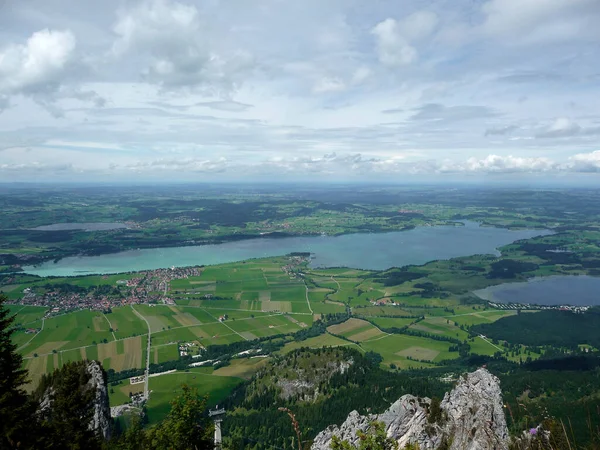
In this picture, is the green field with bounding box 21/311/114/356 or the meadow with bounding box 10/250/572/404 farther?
the green field with bounding box 21/311/114/356

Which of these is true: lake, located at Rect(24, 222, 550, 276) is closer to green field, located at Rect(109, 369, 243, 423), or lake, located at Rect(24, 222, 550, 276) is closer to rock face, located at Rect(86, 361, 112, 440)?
green field, located at Rect(109, 369, 243, 423)

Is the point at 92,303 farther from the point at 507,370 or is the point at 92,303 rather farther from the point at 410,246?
the point at 410,246

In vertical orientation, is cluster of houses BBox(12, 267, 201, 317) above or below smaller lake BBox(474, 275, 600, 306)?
above

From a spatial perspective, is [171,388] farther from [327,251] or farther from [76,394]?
[327,251]

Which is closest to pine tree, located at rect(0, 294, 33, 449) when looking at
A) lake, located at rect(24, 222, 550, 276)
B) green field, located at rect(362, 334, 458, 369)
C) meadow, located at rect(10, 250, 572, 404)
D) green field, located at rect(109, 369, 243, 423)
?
green field, located at rect(109, 369, 243, 423)

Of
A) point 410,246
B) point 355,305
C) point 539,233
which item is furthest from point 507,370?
point 539,233

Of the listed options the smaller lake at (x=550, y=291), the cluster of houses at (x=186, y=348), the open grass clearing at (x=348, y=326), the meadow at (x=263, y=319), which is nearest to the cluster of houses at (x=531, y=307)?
the smaller lake at (x=550, y=291)

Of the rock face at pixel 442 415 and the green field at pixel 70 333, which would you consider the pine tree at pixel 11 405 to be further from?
the green field at pixel 70 333
